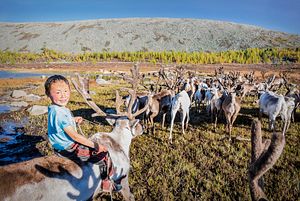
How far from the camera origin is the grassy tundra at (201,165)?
5602 millimetres

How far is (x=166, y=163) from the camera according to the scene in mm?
7176

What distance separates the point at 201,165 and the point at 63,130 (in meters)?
4.74

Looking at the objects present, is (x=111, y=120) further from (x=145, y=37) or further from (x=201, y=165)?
(x=145, y=37)

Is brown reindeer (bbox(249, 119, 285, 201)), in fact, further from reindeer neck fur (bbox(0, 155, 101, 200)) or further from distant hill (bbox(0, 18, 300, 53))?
distant hill (bbox(0, 18, 300, 53))

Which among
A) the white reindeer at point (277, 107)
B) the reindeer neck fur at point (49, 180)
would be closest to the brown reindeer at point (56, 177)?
the reindeer neck fur at point (49, 180)

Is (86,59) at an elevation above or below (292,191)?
above

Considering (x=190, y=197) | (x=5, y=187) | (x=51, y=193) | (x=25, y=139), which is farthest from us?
(x=25, y=139)

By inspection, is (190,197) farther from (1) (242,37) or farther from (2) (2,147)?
(1) (242,37)

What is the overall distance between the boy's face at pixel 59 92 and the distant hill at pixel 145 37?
120950mm

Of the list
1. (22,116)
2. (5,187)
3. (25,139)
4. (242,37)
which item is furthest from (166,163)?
(242,37)

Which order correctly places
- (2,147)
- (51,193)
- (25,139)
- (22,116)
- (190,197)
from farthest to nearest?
(22,116)
(25,139)
(2,147)
(190,197)
(51,193)

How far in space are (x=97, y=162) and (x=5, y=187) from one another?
4.06 ft

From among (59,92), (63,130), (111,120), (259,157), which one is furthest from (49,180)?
(259,157)

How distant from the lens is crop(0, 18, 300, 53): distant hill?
124 meters
